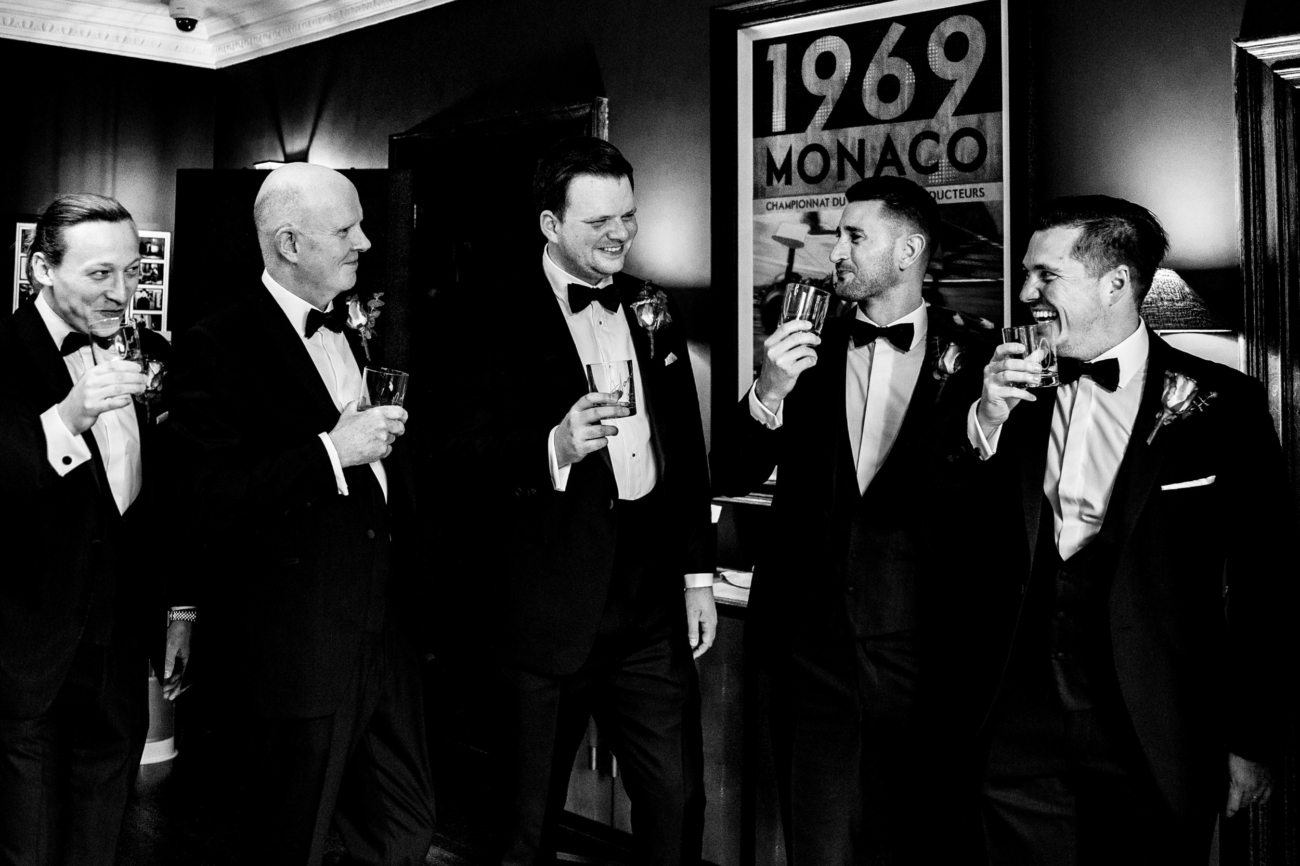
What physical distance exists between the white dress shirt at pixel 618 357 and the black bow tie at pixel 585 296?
0.04 m

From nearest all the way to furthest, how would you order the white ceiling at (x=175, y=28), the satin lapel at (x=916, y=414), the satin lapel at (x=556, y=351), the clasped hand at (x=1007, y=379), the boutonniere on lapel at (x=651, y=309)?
the clasped hand at (x=1007, y=379) < the satin lapel at (x=916, y=414) < the satin lapel at (x=556, y=351) < the boutonniere on lapel at (x=651, y=309) < the white ceiling at (x=175, y=28)

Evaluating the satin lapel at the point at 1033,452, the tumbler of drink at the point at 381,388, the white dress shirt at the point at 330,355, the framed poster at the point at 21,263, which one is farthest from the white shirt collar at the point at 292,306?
the framed poster at the point at 21,263

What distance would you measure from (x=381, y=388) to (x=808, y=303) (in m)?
0.94

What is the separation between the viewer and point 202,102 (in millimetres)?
6738

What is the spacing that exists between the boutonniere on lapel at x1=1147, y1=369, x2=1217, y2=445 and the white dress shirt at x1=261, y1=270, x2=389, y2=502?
1689 mm

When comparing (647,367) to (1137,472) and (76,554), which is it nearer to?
(1137,472)

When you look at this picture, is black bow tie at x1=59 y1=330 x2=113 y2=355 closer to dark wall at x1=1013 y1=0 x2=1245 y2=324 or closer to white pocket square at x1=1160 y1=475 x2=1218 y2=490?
white pocket square at x1=1160 y1=475 x2=1218 y2=490

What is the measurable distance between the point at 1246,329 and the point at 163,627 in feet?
9.36

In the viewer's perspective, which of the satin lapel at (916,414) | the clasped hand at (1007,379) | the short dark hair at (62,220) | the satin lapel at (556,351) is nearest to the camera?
the clasped hand at (1007,379)

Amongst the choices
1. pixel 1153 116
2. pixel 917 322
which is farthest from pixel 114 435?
pixel 1153 116

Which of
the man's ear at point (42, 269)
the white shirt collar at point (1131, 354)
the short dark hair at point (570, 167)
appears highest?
the short dark hair at point (570, 167)

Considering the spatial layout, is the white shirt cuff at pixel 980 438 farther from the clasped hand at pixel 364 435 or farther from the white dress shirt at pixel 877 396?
the clasped hand at pixel 364 435

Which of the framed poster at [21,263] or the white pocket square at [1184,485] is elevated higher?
the framed poster at [21,263]

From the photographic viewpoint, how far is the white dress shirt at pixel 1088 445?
249 cm
